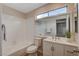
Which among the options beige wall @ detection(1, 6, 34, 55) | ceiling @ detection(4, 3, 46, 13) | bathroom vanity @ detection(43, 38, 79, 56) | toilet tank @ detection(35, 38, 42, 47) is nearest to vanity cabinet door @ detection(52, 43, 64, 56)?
bathroom vanity @ detection(43, 38, 79, 56)

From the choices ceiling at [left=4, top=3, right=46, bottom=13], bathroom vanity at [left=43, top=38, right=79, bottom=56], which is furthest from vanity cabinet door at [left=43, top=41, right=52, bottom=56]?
ceiling at [left=4, top=3, right=46, bottom=13]

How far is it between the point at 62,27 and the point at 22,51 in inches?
28.7

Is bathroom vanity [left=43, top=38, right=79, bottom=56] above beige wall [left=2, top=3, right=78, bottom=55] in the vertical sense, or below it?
below

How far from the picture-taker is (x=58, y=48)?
1.51m

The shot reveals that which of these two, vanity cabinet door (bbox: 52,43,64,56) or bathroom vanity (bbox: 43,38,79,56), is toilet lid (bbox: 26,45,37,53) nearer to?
bathroom vanity (bbox: 43,38,79,56)

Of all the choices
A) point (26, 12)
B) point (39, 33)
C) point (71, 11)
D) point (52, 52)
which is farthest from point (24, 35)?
point (71, 11)

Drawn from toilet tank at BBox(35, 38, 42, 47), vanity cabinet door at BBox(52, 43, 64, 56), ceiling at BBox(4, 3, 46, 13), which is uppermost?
ceiling at BBox(4, 3, 46, 13)

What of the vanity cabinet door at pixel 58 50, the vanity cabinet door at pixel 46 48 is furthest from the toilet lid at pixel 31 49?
the vanity cabinet door at pixel 58 50

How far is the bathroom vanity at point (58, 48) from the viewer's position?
1.43m

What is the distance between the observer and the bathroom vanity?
1429mm

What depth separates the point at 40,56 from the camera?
1515 millimetres

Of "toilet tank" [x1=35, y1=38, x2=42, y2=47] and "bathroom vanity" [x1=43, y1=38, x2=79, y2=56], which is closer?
"bathroom vanity" [x1=43, y1=38, x2=79, y2=56]

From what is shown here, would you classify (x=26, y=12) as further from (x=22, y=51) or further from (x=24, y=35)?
(x=22, y=51)

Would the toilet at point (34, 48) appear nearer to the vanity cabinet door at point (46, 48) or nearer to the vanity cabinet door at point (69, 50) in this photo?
the vanity cabinet door at point (46, 48)
